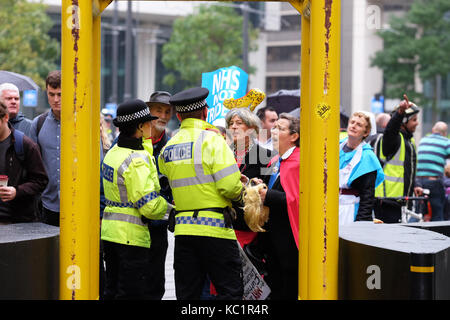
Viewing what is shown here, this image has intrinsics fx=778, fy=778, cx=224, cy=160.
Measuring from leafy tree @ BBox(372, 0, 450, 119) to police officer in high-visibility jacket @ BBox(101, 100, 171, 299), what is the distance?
128ft

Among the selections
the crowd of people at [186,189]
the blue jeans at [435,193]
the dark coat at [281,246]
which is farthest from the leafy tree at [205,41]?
the dark coat at [281,246]

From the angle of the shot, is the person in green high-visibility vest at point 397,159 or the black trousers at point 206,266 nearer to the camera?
the black trousers at point 206,266

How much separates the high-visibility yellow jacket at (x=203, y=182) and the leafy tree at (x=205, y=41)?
41.2m

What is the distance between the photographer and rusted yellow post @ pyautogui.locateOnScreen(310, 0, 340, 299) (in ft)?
13.8

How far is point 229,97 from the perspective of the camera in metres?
7.71

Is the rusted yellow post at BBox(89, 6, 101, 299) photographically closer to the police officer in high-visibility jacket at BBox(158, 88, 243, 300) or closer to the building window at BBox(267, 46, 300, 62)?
the police officer in high-visibility jacket at BBox(158, 88, 243, 300)

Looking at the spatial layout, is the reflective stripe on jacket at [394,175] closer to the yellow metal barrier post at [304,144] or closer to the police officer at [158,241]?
the police officer at [158,241]

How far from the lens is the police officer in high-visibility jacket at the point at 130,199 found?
5281 mm

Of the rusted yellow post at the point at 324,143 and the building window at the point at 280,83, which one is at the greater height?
the building window at the point at 280,83

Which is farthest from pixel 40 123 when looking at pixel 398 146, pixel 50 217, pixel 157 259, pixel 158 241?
pixel 398 146

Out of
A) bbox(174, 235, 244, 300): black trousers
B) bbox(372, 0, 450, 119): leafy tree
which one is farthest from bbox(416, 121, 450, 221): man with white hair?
bbox(372, 0, 450, 119): leafy tree

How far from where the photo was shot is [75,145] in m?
4.20
